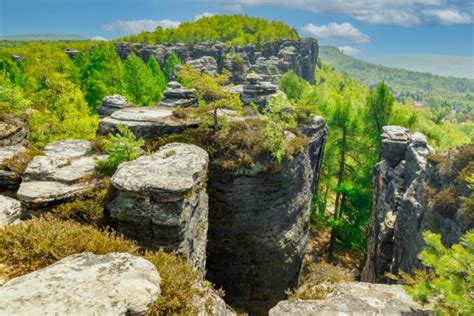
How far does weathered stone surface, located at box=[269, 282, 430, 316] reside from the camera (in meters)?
Result: 9.96


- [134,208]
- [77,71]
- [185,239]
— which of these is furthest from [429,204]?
[77,71]

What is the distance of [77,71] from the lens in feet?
148

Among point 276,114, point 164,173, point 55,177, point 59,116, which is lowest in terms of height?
point 55,177

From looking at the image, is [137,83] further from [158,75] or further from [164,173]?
[164,173]

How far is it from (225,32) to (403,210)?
115286mm

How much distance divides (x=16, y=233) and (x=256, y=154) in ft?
39.7

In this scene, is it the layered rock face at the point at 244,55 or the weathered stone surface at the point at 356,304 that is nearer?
the weathered stone surface at the point at 356,304

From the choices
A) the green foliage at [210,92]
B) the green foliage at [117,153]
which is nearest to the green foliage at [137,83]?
the green foliage at [210,92]

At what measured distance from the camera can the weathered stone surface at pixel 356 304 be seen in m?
9.96

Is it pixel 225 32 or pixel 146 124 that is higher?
pixel 225 32

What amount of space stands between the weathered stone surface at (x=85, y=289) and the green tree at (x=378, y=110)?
3076cm

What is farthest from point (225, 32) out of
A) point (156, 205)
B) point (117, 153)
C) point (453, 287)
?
point (453, 287)

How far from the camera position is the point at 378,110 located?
108 ft

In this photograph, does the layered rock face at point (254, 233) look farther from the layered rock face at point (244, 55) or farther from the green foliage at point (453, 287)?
the layered rock face at point (244, 55)
